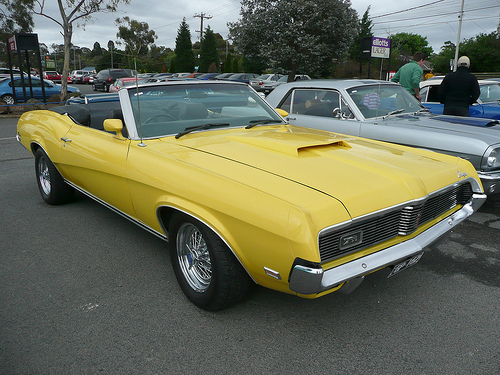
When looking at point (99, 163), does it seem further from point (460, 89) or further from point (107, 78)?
point (107, 78)

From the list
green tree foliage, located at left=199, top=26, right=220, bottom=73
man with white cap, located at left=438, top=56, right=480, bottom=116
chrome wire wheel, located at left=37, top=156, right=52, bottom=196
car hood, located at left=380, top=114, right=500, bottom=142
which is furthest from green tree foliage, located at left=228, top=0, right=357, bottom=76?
green tree foliage, located at left=199, top=26, right=220, bottom=73

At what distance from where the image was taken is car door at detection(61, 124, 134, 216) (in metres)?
3.24

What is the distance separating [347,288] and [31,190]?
4.78m

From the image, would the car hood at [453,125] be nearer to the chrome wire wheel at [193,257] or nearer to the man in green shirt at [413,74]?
the man in green shirt at [413,74]

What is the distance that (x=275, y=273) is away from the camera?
2.13 m

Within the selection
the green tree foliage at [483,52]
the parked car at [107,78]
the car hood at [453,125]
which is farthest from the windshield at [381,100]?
the green tree foliage at [483,52]

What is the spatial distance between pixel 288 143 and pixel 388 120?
2.80m

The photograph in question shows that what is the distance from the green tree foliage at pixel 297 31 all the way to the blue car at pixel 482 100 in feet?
42.2

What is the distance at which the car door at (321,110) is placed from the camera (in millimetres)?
5336

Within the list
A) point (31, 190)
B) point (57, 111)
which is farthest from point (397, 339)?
point (31, 190)

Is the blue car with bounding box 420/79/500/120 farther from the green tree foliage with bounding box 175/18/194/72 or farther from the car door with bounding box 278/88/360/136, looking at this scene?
the green tree foliage with bounding box 175/18/194/72

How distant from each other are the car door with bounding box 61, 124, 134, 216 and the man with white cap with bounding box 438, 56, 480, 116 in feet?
17.2

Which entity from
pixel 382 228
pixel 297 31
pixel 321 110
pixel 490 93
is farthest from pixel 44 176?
pixel 297 31

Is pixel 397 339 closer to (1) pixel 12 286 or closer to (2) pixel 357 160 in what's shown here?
(2) pixel 357 160
